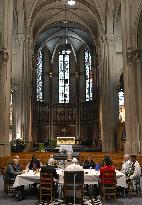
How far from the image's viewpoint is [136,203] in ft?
28.7

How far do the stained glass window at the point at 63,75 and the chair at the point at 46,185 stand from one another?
34.0 metres

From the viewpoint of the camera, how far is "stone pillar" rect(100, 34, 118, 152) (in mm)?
29125

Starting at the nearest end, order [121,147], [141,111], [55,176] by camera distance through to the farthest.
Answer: [55,176] < [141,111] < [121,147]

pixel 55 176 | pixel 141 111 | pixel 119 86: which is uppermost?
pixel 119 86

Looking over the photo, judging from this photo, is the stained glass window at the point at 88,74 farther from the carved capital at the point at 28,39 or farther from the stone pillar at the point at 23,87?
the stone pillar at the point at 23,87

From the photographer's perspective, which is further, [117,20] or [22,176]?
[117,20]

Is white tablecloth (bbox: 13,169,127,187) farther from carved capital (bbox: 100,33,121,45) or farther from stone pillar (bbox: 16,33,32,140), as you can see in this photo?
carved capital (bbox: 100,33,121,45)

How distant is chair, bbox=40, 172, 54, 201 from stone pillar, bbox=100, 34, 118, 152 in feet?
66.2

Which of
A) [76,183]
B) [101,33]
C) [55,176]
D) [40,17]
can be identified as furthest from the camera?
[40,17]

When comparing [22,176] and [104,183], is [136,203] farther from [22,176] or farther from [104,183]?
[22,176]

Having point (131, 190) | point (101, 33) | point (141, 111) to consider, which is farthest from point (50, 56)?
point (131, 190)

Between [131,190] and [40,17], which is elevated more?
[40,17]

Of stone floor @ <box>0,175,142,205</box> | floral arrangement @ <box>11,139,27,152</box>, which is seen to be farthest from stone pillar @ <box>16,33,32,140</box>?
stone floor @ <box>0,175,142,205</box>

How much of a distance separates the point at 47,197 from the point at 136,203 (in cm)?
235
